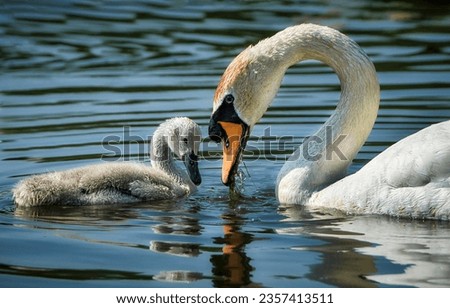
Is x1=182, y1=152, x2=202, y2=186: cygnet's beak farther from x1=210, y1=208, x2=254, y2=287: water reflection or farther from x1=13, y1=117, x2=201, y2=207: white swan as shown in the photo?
x1=210, y1=208, x2=254, y2=287: water reflection

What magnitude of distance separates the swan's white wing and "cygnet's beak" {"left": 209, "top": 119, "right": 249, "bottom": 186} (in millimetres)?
1056

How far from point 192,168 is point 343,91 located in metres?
1.58

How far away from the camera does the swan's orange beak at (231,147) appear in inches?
397

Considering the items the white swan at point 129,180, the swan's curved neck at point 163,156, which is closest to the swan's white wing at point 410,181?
the white swan at point 129,180

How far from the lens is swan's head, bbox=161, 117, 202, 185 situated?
35.7 feet

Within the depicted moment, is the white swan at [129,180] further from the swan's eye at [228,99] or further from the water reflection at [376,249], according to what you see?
the water reflection at [376,249]

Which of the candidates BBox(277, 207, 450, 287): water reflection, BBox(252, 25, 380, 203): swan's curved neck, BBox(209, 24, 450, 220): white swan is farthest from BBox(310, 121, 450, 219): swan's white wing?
BBox(252, 25, 380, 203): swan's curved neck

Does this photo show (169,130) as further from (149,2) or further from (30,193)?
(149,2)

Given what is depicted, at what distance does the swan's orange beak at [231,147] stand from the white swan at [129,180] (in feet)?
1.99

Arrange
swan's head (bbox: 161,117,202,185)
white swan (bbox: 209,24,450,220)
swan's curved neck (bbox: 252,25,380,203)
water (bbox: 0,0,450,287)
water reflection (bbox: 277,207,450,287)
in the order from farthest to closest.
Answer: swan's head (bbox: 161,117,202,185)
swan's curved neck (bbox: 252,25,380,203)
white swan (bbox: 209,24,450,220)
water (bbox: 0,0,450,287)
water reflection (bbox: 277,207,450,287)

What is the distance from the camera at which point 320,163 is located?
1030cm

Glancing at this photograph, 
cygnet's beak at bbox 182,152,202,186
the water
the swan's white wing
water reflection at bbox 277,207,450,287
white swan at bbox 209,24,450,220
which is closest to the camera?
water reflection at bbox 277,207,450,287
